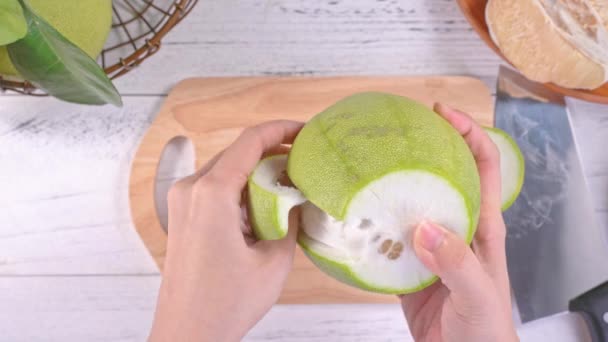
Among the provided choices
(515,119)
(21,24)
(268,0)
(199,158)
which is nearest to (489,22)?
(515,119)

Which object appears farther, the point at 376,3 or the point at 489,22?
the point at 376,3

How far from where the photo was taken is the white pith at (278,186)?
0.58 metres

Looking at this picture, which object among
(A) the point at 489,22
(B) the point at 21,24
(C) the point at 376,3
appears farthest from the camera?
(C) the point at 376,3

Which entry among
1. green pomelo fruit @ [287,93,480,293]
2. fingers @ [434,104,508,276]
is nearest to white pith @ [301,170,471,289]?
green pomelo fruit @ [287,93,480,293]

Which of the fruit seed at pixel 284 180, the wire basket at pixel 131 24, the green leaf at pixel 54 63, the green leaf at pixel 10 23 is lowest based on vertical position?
the fruit seed at pixel 284 180

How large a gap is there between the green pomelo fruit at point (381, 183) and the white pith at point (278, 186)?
0.05 ft

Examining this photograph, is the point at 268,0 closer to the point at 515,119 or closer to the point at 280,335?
the point at 515,119

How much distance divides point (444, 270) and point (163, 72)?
650 millimetres

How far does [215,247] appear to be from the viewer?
617mm

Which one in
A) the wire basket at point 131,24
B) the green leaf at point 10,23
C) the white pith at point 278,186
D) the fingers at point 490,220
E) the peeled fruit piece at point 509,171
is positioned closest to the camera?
the green leaf at point 10,23

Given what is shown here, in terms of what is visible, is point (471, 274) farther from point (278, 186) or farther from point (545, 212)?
point (545, 212)

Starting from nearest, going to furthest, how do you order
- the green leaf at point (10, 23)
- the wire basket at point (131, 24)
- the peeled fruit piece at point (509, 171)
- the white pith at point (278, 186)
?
the green leaf at point (10, 23), the white pith at point (278, 186), the peeled fruit piece at point (509, 171), the wire basket at point (131, 24)

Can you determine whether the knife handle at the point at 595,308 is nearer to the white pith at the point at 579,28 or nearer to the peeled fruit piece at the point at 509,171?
the peeled fruit piece at the point at 509,171

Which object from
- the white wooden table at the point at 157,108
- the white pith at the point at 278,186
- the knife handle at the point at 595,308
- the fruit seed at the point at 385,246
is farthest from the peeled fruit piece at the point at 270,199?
the knife handle at the point at 595,308
